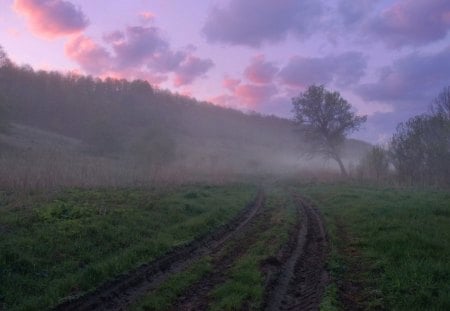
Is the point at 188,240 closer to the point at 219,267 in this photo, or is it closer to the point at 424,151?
the point at 219,267

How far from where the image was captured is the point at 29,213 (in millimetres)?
16984

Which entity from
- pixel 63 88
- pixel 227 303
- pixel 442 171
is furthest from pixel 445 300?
pixel 63 88

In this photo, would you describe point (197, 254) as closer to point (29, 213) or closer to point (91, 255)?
point (91, 255)

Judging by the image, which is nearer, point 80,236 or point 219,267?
point 219,267

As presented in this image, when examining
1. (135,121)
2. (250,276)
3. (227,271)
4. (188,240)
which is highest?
(135,121)

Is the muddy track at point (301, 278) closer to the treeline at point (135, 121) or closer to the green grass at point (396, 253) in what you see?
the green grass at point (396, 253)

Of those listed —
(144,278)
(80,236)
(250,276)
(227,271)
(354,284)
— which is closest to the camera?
(354,284)

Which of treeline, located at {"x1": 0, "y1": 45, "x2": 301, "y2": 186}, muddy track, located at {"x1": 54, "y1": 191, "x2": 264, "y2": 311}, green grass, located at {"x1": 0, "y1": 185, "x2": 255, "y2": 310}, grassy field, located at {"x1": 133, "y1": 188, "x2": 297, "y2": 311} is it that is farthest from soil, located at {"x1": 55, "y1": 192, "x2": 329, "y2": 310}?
treeline, located at {"x1": 0, "y1": 45, "x2": 301, "y2": 186}

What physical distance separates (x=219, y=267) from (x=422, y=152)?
3812 centimetres

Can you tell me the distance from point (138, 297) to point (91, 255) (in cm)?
405

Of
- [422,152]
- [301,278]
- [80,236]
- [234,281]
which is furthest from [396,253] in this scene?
[422,152]

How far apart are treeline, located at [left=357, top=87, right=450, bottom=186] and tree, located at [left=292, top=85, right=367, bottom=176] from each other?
897 cm

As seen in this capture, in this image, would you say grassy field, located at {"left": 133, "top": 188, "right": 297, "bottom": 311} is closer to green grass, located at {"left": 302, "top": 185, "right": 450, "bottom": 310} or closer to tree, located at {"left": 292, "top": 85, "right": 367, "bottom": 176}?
green grass, located at {"left": 302, "top": 185, "right": 450, "bottom": 310}

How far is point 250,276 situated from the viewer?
11016mm
